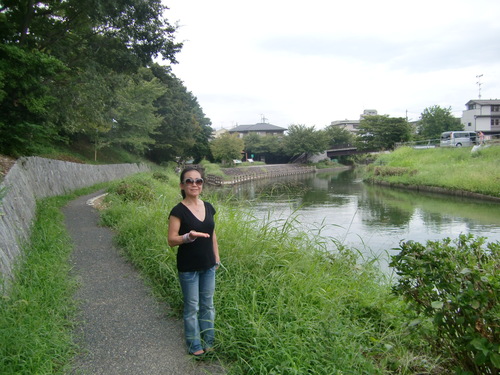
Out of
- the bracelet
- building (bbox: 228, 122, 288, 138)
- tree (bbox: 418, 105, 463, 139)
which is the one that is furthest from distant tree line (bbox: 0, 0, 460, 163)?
building (bbox: 228, 122, 288, 138)

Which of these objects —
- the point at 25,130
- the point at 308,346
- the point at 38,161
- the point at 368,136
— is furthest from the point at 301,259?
the point at 368,136

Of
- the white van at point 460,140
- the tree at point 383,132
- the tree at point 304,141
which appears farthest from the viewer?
the tree at point 304,141

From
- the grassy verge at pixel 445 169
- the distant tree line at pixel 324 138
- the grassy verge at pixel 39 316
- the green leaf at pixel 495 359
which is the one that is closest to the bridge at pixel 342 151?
the distant tree line at pixel 324 138

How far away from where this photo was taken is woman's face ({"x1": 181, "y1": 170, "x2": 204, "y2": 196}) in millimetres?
2559

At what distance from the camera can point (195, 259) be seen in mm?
2492

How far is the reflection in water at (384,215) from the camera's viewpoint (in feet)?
29.3

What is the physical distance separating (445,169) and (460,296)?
23.9 meters

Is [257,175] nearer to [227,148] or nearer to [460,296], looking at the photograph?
[227,148]

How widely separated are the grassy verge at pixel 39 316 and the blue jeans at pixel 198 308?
86 centimetres

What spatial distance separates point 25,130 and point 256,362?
23.1ft

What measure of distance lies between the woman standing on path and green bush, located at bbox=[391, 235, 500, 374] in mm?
1369

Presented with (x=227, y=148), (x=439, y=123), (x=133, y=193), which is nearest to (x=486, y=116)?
(x=439, y=123)

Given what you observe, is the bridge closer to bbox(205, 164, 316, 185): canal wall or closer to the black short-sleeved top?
bbox(205, 164, 316, 185): canal wall

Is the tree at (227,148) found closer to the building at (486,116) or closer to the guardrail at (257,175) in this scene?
the guardrail at (257,175)
